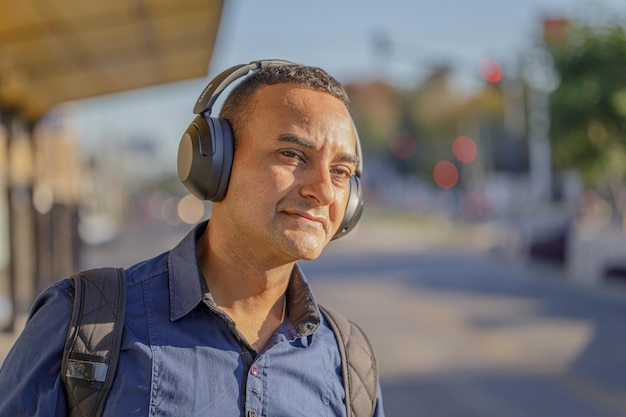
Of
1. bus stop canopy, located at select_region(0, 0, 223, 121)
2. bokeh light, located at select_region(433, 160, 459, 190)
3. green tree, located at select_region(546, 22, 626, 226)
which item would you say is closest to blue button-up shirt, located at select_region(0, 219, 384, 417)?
bus stop canopy, located at select_region(0, 0, 223, 121)

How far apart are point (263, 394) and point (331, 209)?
0.45 metres

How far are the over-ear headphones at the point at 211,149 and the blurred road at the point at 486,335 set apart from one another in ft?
18.6

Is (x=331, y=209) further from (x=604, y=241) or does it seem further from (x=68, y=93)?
(x=604, y=241)

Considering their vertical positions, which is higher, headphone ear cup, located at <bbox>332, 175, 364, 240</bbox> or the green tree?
the green tree

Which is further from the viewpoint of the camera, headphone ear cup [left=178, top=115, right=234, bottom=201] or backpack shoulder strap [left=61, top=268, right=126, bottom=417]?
headphone ear cup [left=178, top=115, right=234, bottom=201]

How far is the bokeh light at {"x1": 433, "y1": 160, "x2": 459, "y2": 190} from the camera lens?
244ft

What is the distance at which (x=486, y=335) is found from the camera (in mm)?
12023

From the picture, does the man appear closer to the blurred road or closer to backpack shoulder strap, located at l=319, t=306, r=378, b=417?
backpack shoulder strap, located at l=319, t=306, r=378, b=417

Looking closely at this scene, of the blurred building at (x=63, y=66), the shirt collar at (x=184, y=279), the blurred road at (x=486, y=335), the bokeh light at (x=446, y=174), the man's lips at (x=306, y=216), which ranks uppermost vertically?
the bokeh light at (x=446, y=174)

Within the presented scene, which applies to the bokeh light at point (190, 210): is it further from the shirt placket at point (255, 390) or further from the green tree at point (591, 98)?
the shirt placket at point (255, 390)

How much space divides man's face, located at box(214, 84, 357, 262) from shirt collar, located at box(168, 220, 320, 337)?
4.5 inches

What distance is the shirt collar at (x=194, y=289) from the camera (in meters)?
1.90

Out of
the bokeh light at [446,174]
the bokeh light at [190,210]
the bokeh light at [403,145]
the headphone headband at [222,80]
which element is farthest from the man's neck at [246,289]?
the bokeh light at [403,145]

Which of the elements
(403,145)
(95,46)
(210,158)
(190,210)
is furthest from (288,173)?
(403,145)
